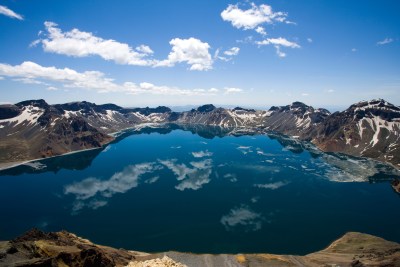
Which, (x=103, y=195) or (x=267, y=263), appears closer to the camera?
(x=267, y=263)

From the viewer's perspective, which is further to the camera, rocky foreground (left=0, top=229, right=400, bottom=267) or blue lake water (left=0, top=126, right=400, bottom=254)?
blue lake water (left=0, top=126, right=400, bottom=254)

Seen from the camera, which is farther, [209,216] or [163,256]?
[209,216]

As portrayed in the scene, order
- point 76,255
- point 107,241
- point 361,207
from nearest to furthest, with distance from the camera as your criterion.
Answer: point 76,255, point 107,241, point 361,207

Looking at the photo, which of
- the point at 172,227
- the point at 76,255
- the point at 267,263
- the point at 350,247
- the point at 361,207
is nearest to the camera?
the point at 76,255

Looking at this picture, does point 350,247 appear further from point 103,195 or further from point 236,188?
point 103,195

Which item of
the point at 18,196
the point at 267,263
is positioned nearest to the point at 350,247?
the point at 267,263

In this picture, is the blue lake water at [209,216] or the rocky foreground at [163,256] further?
the blue lake water at [209,216]

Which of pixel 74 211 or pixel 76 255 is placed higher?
pixel 76 255
